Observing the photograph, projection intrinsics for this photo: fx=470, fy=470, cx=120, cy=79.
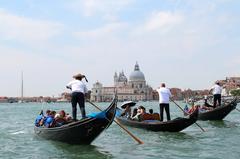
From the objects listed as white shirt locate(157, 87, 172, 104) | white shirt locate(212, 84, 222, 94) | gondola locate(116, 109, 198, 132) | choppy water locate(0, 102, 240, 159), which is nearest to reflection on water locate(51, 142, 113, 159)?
choppy water locate(0, 102, 240, 159)

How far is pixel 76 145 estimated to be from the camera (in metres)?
9.61

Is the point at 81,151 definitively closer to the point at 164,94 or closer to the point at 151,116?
the point at 164,94

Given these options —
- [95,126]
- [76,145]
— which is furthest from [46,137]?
[95,126]

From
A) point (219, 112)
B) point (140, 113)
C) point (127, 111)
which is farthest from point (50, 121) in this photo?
point (219, 112)

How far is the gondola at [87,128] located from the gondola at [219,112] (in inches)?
318

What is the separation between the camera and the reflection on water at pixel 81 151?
28.1 feet

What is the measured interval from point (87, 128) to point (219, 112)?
8.52m

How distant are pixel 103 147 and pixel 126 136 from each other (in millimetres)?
2185

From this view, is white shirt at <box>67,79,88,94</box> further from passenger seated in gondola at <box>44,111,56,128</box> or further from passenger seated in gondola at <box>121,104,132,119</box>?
passenger seated in gondola at <box>121,104,132,119</box>

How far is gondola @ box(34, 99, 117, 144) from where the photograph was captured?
29.6 feet

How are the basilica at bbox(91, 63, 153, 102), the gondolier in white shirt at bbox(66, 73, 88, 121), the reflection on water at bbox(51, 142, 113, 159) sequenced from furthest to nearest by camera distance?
the basilica at bbox(91, 63, 153, 102)
the gondolier in white shirt at bbox(66, 73, 88, 121)
the reflection on water at bbox(51, 142, 113, 159)

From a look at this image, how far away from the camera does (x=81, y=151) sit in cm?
898

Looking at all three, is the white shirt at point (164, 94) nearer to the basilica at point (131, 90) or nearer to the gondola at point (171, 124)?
the gondola at point (171, 124)

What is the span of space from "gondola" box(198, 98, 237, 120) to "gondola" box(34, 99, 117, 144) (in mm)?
8077
